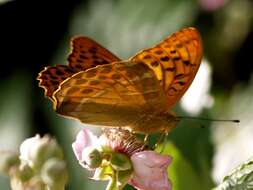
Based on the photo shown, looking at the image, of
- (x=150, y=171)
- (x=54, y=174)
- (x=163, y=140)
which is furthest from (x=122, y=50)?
(x=54, y=174)

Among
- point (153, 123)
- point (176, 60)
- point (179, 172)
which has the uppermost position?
point (176, 60)

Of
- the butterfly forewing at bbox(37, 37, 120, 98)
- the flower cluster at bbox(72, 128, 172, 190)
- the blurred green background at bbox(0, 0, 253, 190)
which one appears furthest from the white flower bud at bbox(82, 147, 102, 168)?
the blurred green background at bbox(0, 0, 253, 190)

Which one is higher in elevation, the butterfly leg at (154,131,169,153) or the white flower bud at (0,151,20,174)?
the white flower bud at (0,151,20,174)

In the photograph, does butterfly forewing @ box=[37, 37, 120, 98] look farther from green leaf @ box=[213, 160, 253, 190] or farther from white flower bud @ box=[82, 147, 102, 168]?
green leaf @ box=[213, 160, 253, 190]

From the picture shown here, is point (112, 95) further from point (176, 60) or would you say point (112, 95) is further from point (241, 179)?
point (241, 179)

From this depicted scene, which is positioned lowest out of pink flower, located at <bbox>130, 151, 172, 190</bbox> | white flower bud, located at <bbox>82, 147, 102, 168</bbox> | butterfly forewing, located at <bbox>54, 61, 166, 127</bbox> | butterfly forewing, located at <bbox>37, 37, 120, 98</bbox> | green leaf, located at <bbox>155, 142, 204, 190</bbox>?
green leaf, located at <bbox>155, 142, 204, 190</bbox>

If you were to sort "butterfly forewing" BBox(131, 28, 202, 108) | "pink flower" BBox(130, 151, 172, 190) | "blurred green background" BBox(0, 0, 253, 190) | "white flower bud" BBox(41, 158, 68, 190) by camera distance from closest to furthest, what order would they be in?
"white flower bud" BBox(41, 158, 68, 190) → "pink flower" BBox(130, 151, 172, 190) → "butterfly forewing" BBox(131, 28, 202, 108) → "blurred green background" BBox(0, 0, 253, 190)

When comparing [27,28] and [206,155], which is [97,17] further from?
→ [206,155]
